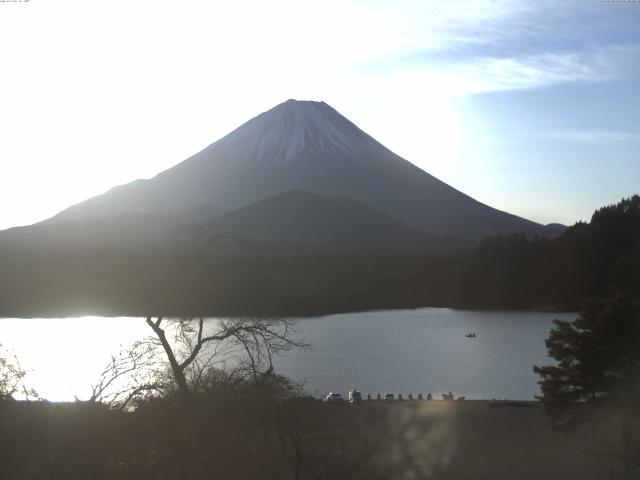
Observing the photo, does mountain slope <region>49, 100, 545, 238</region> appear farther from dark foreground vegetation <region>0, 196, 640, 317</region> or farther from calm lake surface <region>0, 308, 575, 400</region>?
calm lake surface <region>0, 308, 575, 400</region>

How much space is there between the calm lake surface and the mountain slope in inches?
3147

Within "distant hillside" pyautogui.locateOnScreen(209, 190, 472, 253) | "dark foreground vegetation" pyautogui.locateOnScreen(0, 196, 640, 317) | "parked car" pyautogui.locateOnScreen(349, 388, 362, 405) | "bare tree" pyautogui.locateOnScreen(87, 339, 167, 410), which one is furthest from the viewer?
"distant hillside" pyautogui.locateOnScreen(209, 190, 472, 253)

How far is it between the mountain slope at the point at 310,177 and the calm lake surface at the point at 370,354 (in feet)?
262

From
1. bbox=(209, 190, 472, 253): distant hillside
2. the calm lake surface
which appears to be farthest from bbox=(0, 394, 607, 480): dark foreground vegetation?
bbox=(209, 190, 472, 253): distant hillside

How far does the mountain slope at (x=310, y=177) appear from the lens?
426 ft

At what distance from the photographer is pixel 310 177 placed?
135 meters

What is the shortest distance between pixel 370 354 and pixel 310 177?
103188mm

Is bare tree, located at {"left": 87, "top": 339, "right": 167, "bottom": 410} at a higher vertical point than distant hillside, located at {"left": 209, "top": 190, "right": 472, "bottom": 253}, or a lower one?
lower

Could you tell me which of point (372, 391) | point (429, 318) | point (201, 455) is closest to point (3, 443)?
point (201, 455)

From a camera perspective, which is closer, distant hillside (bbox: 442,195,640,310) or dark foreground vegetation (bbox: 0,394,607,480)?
dark foreground vegetation (bbox: 0,394,607,480)

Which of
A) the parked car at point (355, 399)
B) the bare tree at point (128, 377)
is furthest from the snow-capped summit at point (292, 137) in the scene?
the bare tree at point (128, 377)

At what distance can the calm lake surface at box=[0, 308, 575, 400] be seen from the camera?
24.1 metres

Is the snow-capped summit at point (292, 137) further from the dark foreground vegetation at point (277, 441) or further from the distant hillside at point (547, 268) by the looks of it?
the dark foreground vegetation at point (277, 441)

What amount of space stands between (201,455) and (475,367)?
83.5 feet
